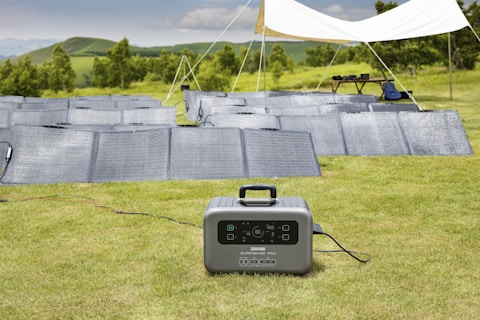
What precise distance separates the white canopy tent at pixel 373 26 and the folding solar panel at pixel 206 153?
43.9 ft

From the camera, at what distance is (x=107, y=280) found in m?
4.79

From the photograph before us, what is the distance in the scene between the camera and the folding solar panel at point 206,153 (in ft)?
30.5

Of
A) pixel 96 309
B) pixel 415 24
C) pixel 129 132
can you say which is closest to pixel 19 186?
pixel 129 132

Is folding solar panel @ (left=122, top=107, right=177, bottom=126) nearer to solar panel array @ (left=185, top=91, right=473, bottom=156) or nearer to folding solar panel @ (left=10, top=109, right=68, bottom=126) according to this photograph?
folding solar panel @ (left=10, top=109, right=68, bottom=126)

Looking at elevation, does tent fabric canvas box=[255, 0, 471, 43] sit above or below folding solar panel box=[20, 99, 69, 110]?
above

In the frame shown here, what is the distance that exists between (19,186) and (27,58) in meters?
48.4

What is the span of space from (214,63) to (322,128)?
4888cm

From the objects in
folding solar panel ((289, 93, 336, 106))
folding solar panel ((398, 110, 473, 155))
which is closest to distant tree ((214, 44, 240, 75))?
folding solar panel ((289, 93, 336, 106))

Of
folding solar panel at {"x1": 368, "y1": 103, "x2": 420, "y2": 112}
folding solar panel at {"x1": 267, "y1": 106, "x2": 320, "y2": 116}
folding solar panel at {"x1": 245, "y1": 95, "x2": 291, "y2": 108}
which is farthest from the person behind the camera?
folding solar panel at {"x1": 245, "y1": 95, "x2": 291, "y2": 108}

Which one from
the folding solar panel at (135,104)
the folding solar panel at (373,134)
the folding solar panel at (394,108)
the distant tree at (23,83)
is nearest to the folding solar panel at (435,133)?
the folding solar panel at (373,134)

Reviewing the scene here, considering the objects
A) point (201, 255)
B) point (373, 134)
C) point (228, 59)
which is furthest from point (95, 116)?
point (228, 59)

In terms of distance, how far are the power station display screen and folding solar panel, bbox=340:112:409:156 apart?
7.18 metres

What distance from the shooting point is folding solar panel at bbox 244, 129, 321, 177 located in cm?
942

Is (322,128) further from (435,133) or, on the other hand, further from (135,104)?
(135,104)
